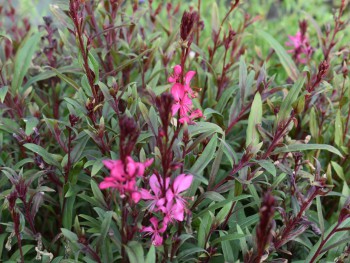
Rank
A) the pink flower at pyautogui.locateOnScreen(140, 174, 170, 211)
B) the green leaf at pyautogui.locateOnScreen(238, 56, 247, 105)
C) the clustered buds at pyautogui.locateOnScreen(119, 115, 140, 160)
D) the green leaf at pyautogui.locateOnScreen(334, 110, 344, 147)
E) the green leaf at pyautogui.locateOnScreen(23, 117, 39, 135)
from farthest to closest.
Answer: the green leaf at pyautogui.locateOnScreen(334, 110, 344, 147) < the green leaf at pyautogui.locateOnScreen(238, 56, 247, 105) < the green leaf at pyautogui.locateOnScreen(23, 117, 39, 135) < the pink flower at pyautogui.locateOnScreen(140, 174, 170, 211) < the clustered buds at pyautogui.locateOnScreen(119, 115, 140, 160)

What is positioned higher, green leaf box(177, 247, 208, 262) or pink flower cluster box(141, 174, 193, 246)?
pink flower cluster box(141, 174, 193, 246)

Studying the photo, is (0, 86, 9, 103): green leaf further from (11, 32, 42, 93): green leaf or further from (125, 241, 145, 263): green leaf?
(125, 241, 145, 263): green leaf

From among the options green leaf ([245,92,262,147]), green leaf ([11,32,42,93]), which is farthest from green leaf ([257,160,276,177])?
green leaf ([11,32,42,93])

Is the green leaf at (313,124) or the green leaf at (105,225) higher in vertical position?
the green leaf at (313,124)

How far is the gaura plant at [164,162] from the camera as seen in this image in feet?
4.13

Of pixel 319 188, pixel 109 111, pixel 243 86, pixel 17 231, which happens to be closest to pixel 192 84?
pixel 243 86

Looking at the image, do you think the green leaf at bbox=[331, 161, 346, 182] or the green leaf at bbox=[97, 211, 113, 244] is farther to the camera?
the green leaf at bbox=[331, 161, 346, 182]

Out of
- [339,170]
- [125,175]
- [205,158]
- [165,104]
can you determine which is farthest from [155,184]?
[339,170]

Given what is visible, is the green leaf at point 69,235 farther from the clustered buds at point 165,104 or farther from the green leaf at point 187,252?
the clustered buds at point 165,104

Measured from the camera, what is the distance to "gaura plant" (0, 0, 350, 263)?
1258 millimetres

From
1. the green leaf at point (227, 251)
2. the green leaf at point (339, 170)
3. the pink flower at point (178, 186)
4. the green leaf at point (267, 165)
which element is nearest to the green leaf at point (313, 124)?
the green leaf at point (339, 170)

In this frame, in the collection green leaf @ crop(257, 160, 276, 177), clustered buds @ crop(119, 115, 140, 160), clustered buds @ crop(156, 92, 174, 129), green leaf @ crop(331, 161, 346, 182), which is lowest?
green leaf @ crop(331, 161, 346, 182)

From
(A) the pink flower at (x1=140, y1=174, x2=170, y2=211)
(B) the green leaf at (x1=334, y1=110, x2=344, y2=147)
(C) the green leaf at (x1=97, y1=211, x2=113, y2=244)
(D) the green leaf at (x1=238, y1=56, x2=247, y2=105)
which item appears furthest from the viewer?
(B) the green leaf at (x1=334, y1=110, x2=344, y2=147)

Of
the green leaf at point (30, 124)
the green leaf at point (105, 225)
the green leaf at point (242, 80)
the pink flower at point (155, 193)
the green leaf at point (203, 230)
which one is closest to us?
the pink flower at point (155, 193)
